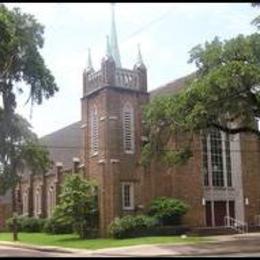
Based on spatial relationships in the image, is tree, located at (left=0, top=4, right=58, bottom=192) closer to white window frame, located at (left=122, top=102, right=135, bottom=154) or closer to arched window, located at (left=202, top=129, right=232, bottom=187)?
white window frame, located at (left=122, top=102, right=135, bottom=154)

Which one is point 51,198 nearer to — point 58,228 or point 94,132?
point 58,228

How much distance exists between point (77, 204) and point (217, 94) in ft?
48.9

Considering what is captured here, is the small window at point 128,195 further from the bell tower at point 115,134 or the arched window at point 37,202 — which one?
the arched window at point 37,202

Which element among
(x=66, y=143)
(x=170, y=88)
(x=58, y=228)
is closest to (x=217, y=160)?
(x=170, y=88)

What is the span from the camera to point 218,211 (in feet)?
164

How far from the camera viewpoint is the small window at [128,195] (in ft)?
151

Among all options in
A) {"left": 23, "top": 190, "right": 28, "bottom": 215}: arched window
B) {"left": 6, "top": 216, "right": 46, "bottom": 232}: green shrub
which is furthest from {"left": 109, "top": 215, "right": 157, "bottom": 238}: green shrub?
{"left": 23, "top": 190, "right": 28, "bottom": 215}: arched window

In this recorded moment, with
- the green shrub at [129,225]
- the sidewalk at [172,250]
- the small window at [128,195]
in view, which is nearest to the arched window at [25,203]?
the small window at [128,195]

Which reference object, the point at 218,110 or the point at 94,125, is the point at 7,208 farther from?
the point at 218,110

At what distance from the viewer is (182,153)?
3756 centimetres

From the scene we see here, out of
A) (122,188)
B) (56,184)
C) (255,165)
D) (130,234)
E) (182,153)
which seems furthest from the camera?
(56,184)

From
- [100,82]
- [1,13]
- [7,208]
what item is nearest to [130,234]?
[100,82]

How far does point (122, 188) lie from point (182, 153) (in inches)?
376

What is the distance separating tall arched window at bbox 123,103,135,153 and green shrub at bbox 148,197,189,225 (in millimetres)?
4207
